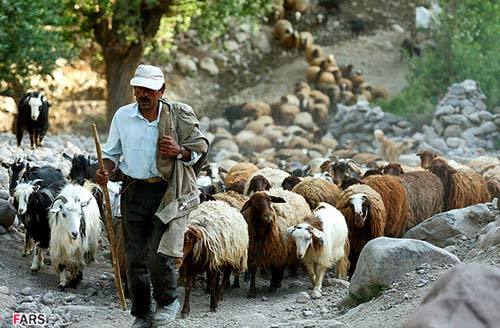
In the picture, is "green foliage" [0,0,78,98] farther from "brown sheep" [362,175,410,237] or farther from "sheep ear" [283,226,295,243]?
"sheep ear" [283,226,295,243]

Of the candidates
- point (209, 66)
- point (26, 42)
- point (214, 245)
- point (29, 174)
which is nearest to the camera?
point (214, 245)

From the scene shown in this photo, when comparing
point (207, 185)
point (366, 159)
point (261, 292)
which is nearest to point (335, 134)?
point (366, 159)

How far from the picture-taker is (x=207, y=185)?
1207 centimetres

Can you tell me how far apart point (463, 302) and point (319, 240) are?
558cm

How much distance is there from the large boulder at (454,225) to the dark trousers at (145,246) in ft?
14.7

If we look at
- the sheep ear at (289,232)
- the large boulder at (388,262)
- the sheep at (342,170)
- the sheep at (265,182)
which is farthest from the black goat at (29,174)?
the large boulder at (388,262)

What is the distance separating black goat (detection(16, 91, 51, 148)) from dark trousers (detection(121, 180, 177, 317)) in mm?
8506

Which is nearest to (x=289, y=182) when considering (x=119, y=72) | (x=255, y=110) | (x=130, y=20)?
(x=130, y=20)

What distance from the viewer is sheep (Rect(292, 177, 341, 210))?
11.2 metres

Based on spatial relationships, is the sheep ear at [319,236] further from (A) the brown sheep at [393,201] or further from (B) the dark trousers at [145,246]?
(B) the dark trousers at [145,246]

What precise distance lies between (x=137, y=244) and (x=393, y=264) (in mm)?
2223

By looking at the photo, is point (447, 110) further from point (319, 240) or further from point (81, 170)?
point (319, 240)

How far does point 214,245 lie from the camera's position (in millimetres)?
8438

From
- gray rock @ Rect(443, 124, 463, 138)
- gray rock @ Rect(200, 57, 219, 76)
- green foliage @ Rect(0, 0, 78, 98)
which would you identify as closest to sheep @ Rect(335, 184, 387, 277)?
green foliage @ Rect(0, 0, 78, 98)
